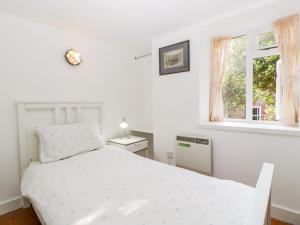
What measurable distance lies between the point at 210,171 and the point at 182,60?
1.39 m

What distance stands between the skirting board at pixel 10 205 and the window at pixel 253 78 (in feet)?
8.72

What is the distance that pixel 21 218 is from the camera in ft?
6.00

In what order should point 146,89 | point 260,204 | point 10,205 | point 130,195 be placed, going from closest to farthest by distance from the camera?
1. point 260,204
2. point 130,195
3. point 10,205
4. point 146,89

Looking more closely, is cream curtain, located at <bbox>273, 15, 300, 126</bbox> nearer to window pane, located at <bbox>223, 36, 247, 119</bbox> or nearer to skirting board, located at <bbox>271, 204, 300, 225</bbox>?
window pane, located at <bbox>223, 36, 247, 119</bbox>

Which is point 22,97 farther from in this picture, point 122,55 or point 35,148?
point 122,55

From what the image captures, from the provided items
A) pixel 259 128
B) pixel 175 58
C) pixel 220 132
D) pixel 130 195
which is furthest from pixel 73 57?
pixel 259 128

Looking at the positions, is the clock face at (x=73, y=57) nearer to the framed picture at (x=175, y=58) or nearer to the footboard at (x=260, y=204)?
the framed picture at (x=175, y=58)

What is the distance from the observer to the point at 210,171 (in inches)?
82.5

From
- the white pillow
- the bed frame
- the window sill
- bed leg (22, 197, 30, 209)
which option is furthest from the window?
bed leg (22, 197, 30, 209)

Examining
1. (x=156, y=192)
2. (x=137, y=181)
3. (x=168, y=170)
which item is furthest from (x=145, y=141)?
(x=156, y=192)

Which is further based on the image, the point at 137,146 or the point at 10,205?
the point at 137,146

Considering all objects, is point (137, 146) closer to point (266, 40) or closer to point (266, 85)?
point (266, 85)

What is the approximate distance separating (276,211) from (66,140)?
2.24 metres

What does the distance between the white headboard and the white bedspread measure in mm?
A: 333
